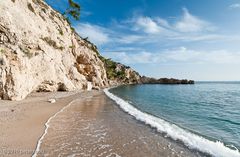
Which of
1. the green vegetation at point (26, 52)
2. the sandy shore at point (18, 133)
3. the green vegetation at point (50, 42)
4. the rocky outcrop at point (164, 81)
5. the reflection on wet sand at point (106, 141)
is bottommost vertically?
the reflection on wet sand at point (106, 141)

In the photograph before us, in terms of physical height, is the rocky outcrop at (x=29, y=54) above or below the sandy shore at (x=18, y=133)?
above

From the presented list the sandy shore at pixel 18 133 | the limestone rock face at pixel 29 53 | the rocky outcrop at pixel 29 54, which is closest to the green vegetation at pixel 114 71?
the rocky outcrop at pixel 29 54

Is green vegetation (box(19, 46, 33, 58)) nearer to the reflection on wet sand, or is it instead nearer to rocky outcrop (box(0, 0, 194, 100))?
rocky outcrop (box(0, 0, 194, 100))

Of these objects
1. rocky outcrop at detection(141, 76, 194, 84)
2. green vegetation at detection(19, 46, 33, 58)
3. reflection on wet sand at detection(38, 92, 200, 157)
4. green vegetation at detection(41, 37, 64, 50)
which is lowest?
reflection on wet sand at detection(38, 92, 200, 157)

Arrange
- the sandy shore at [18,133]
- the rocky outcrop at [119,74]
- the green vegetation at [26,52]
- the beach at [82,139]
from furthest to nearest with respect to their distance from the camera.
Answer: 1. the rocky outcrop at [119,74]
2. the green vegetation at [26,52]
3. the beach at [82,139]
4. the sandy shore at [18,133]

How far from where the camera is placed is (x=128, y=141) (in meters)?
8.93

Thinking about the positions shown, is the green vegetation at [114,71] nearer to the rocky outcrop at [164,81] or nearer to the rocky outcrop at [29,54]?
the rocky outcrop at [164,81]

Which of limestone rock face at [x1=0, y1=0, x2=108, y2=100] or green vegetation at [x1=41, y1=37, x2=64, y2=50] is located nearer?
limestone rock face at [x1=0, y1=0, x2=108, y2=100]

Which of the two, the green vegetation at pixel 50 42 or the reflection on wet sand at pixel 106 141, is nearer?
the reflection on wet sand at pixel 106 141

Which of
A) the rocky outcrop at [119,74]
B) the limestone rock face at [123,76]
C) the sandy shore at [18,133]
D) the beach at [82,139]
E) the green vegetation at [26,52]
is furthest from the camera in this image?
the limestone rock face at [123,76]

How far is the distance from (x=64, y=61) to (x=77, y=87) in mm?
6596

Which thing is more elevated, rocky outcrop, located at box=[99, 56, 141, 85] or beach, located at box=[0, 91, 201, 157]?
rocky outcrop, located at box=[99, 56, 141, 85]

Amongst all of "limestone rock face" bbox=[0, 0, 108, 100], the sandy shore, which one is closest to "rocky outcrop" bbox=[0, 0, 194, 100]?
"limestone rock face" bbox=[0, 0, 108, 100]

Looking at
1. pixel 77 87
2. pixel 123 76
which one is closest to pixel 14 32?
pixel 77 87
